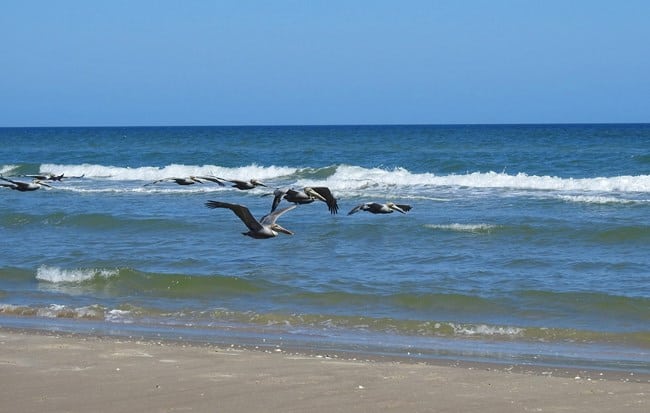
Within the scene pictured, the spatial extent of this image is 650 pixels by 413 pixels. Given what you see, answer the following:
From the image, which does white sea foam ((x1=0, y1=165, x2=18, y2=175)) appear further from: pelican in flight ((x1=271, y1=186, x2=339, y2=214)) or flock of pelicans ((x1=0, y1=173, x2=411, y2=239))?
pelican in flight ((x1=271, y1=186, x2=339, y2=214))

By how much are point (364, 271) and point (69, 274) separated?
4.27 metres

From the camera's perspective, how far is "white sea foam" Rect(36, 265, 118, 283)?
15.9 m

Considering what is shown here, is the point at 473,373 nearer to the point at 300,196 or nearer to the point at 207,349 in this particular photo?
the point at 207,349

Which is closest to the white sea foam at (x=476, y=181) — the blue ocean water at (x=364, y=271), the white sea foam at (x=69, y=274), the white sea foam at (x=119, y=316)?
the blue ocean water at (x=364, y=271)

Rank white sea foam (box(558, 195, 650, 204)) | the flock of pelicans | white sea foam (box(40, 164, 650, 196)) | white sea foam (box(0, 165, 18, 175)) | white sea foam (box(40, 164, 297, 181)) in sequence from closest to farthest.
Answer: the flock of pelicans → white sea foam (box(558, 195, 650, 204)) → white sea foam (box(40, 164, 650, 196)) → white sea foam (box(40, 164, 297, 181)) → white sea foam (box(0, 165, 18, 175))

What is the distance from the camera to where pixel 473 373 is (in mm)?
9289

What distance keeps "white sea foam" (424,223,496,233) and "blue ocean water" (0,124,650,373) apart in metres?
0.04

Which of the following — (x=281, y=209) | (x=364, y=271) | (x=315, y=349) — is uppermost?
(x=281, y=209)

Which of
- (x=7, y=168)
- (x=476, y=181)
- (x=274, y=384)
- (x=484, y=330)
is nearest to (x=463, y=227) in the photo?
(x=484, y=330)

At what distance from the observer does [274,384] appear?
28.7 feet

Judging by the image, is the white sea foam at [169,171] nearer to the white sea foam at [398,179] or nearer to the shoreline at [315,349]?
the white sea foam at [398,179]

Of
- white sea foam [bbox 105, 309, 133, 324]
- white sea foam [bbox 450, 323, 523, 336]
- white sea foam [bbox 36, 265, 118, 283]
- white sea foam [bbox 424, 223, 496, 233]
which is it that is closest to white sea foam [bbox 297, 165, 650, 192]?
white sea foam [bbox 424, 223, 496, 233]

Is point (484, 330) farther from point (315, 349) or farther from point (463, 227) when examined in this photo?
point (463, 227)

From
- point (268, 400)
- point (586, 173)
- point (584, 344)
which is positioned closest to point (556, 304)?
point (584, 344)
